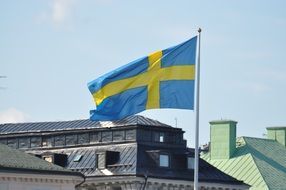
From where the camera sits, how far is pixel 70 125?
117 m

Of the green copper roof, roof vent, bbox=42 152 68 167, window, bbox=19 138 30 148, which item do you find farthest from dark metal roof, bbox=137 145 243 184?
window, bbox=19 138 30 148

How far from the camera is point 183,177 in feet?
358

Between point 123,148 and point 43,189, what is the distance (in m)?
20.4

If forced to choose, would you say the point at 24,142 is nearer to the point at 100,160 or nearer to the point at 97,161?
the point at 97,161

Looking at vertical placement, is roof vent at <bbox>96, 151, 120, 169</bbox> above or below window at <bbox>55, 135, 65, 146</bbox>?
below

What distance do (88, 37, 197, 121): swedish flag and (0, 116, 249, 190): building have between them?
37.2 metres

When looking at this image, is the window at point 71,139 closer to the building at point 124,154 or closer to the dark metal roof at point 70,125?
the building at point 124,154

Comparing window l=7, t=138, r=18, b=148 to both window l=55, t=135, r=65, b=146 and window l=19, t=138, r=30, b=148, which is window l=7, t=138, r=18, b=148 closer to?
window l=19, t=138, r=30, b=148

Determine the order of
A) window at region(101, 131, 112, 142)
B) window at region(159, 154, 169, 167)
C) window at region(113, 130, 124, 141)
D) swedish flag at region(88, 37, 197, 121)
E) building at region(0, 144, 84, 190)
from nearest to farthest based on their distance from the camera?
1. swedish flag at region(88, 37, 197, 121)
2. building at region(0, 144, 84, 190)
3. window at region(159, 154, 169, 167)
4. window at region(113, 130, 124, 141)
5. window at region(101, 131, 112, 142)

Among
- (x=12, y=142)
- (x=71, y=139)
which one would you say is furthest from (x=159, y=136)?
(x=12, y=142)

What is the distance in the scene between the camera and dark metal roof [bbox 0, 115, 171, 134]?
11225cm

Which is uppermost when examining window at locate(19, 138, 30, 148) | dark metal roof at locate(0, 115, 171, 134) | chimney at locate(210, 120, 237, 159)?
chimney at locate(210, 120, 237, 159)

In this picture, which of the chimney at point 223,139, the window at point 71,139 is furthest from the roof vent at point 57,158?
the chimney at point 223,139

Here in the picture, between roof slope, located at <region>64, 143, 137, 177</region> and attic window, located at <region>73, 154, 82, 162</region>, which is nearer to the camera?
roof slope, located at <region>64, 143, 137, 177</region>
